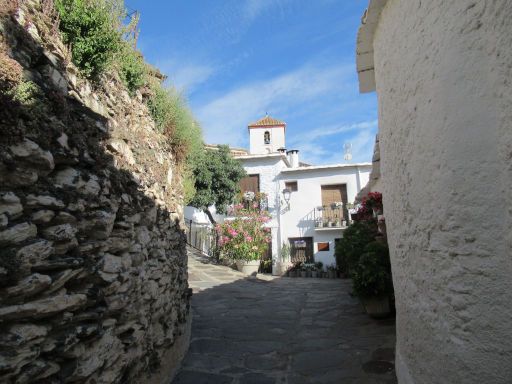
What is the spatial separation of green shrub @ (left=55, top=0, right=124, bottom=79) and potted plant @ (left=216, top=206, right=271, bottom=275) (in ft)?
32.2

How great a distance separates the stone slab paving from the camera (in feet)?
12.6

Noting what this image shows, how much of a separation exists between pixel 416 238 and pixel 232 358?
2.72 m

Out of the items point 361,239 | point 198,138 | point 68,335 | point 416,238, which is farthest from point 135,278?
point 361,239

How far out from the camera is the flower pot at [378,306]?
5.20 metres

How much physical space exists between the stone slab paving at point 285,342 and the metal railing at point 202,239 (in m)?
7.25

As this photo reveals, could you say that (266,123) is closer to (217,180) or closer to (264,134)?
(264,134)

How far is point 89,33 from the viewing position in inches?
106

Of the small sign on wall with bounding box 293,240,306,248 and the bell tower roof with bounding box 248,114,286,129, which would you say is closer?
the small sign on wall with bounding box 293,240,306,248

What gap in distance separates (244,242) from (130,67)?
373 inches

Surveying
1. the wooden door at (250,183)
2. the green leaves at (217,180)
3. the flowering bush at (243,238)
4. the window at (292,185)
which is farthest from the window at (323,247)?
the green leaves at (217,180)

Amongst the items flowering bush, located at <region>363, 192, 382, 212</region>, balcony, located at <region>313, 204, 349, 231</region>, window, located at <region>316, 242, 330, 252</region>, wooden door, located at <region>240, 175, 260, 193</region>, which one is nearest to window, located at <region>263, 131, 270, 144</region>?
wooden door, located at <region>240, 175, 260, 193</region>

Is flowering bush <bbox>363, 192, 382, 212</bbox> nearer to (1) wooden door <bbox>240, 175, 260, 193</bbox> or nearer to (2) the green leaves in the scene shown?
(2) the green leaves

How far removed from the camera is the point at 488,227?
1.82m

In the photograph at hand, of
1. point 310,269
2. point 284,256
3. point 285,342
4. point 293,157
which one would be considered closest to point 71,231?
point 285,342
